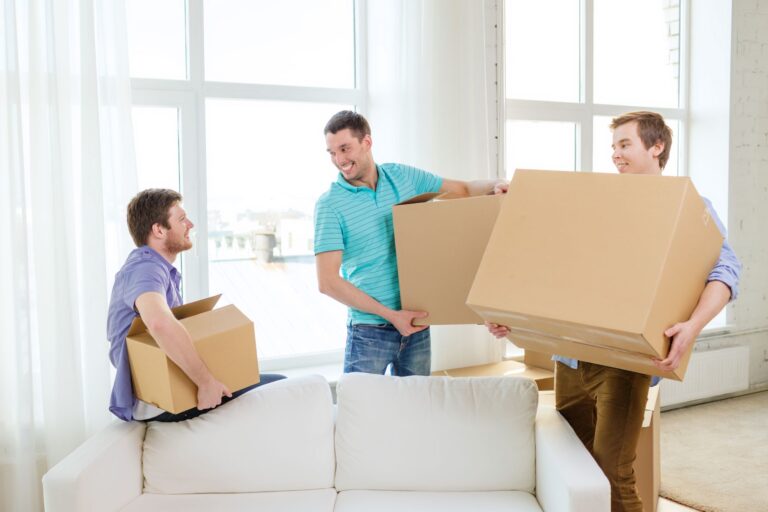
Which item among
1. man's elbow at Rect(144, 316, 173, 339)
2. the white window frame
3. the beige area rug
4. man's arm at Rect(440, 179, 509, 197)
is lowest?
the beige area rug

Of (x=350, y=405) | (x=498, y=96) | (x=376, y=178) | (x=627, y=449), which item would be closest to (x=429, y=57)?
(x=498, y=96)

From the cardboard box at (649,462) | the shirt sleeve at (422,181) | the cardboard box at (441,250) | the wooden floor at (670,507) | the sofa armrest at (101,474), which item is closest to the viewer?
the sofa armrest at (101,474)

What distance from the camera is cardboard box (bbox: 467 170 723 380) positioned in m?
1.42

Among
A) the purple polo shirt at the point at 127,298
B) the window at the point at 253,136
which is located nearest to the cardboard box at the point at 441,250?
the purple polo shirt at the point at 127,298

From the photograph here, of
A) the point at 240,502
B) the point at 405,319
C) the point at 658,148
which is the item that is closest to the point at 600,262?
the point at 658,148

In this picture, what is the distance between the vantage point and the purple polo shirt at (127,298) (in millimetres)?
1836

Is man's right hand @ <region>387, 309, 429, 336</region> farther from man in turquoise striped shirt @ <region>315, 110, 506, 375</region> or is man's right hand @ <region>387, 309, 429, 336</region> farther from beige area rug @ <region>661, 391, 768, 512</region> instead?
beige area rug @ <region>661, 391, 768, 512</region>

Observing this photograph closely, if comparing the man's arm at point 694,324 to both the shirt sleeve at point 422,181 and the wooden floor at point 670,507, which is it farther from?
the wooden floor at point 670,507

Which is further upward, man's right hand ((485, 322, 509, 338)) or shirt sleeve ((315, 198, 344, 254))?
shirt sleeve ((315, 198, 344, 254))

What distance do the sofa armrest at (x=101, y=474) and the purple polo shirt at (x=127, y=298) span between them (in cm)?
9

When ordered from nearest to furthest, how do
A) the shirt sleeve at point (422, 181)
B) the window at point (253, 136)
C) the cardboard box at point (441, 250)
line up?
1. the cardboard box at point (441, 250)
2. the shirt sleeve at point (422, 181)
3. the window at point (253, 136)

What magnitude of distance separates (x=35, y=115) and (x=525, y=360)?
2.29 metres

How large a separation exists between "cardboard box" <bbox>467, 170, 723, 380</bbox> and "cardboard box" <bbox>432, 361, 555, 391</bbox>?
4.36 ft

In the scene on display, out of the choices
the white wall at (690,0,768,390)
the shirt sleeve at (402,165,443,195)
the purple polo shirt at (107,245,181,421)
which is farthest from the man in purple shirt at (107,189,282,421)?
the white wall at (690,0,768,390)
